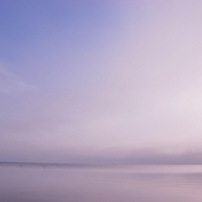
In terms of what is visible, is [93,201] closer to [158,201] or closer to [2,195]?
[158,201]

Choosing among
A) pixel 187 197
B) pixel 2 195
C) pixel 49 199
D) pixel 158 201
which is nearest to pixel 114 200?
pixel 158 201

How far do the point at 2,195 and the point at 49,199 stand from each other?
384 centimetres

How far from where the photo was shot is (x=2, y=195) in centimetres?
2264

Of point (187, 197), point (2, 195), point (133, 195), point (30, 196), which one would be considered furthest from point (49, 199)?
point (187, 197)

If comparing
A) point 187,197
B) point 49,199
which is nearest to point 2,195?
point 49,199

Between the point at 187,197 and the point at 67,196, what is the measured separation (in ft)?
32.7

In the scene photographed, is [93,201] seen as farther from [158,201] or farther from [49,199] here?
[158,201]

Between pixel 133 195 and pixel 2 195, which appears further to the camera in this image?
pixel 133 195

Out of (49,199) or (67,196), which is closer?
(49,199)

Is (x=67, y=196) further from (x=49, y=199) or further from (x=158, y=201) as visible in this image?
(x=158, y=201)

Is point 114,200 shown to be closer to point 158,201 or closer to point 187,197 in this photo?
point 158,201

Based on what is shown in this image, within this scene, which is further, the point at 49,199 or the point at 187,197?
the point at 187,197

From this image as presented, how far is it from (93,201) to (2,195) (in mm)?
7108

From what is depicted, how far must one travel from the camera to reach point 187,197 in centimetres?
2444
